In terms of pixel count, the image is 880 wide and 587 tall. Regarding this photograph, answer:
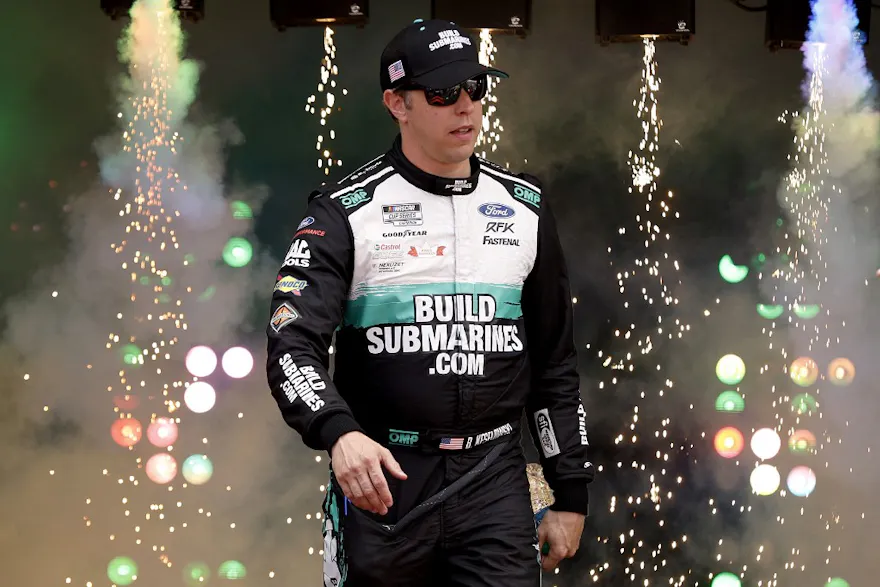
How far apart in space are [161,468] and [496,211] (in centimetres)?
315

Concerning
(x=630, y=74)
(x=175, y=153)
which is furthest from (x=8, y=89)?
(x=630, y=74)

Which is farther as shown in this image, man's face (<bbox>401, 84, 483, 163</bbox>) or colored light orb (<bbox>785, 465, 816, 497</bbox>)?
colored light orb (<bbox>785, 465, 816, 497</bbox>)

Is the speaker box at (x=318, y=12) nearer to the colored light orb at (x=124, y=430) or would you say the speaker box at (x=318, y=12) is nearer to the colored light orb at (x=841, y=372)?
the colored light orb at (x=124, y=430)

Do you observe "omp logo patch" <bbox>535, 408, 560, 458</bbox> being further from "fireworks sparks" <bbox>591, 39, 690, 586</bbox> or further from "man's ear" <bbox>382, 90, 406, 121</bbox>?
"fireworks sparks" <bbox>591, 39, 690, 586</bbox>

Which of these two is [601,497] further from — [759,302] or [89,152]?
[89,152]

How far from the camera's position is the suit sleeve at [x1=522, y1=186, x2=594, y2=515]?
256cm

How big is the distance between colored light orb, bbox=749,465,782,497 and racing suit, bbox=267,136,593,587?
2856 millimetres

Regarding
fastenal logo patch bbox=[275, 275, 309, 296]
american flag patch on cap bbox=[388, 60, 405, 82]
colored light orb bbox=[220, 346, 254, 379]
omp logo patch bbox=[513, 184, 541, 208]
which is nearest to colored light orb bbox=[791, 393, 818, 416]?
colored light orb bbox=[220, 346, 254, 379]

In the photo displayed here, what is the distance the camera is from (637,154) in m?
5.14

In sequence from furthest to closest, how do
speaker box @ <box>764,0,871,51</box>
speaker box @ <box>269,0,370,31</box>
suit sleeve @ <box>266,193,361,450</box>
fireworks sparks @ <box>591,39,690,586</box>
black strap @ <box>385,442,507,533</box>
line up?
1. fireworks sparks @ <box>591,39,690,586</box>
2. speaker box @ <box>764,0,871,51</box>
3. speaker box @ <box>269,0,370,31</box>
4. black strap @ <box>385,442,507,533</box>
5. suit sleeve @ <box>266,193,361,450</box>

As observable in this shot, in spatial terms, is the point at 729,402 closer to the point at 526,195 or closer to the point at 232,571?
the point at 232,571

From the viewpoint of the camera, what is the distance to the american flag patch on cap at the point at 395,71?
2.47 metres

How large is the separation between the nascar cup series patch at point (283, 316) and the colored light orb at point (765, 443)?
137 inches

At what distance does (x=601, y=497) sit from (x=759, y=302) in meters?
1.17
